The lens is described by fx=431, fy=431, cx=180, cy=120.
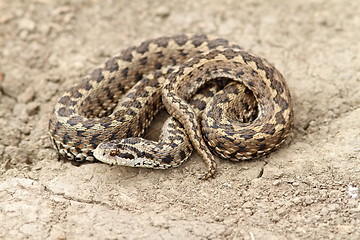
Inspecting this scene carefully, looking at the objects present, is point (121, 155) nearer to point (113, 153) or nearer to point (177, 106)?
point (113, 153)

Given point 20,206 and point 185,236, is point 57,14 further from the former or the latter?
point 185,236

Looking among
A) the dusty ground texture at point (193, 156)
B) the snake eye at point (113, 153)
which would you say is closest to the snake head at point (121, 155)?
the snake eye at point (113, 153)

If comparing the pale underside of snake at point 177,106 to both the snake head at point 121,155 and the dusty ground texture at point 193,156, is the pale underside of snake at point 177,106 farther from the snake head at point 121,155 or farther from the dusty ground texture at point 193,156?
the dusty ground texture at point 193,156

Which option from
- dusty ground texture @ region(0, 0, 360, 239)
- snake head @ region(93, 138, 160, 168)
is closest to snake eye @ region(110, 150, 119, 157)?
snake head @ region(93, 138, 160, 168)

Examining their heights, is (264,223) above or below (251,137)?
below

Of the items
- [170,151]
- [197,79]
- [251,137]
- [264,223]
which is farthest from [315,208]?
[197,79]

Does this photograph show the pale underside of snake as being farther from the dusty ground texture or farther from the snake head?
the dusty ground texture
